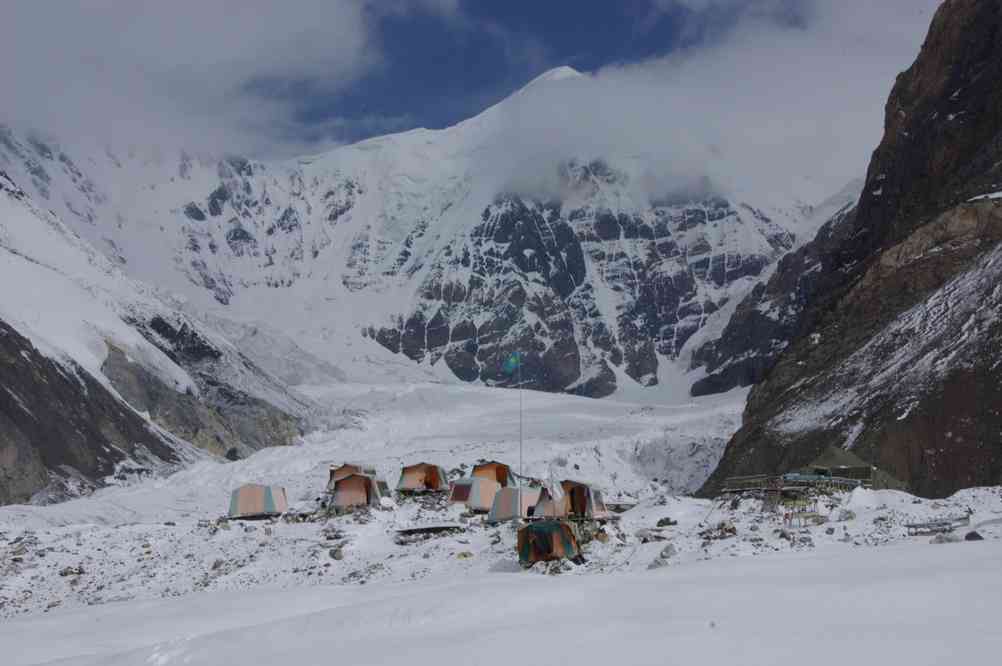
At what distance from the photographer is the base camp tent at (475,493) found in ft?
152

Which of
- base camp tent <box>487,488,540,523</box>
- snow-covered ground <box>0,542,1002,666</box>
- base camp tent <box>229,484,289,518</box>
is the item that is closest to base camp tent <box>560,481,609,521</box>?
base camp tent <box>487,488,540,523</box>

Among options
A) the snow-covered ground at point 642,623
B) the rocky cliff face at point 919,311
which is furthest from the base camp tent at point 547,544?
the rocky cliff face at point 919,311

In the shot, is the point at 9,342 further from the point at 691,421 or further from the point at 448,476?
the point at 691,421

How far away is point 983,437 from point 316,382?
374 ft

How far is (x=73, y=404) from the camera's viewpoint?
73125 mm

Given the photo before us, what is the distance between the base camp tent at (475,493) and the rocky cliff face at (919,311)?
2020 cm

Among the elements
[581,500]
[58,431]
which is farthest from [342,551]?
[58,431]

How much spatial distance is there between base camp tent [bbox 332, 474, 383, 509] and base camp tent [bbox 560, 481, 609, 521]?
886 cm

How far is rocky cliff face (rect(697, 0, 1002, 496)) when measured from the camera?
5453 cm

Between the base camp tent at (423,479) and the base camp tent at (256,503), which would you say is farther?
the base camp tent at (423,479)

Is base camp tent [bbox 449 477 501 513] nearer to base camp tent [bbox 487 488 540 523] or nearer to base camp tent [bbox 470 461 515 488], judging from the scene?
base camp tent [bbox 470 461 515 488]

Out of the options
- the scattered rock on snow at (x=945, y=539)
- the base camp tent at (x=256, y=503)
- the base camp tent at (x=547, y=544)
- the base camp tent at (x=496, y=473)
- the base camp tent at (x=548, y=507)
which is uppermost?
the base camp tent at (x=496, y=473)

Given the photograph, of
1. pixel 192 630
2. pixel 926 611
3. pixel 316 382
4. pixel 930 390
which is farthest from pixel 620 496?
pixel 316 382

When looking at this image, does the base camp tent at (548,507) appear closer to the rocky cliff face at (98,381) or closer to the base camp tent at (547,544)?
the base camp tent at (547,544)
